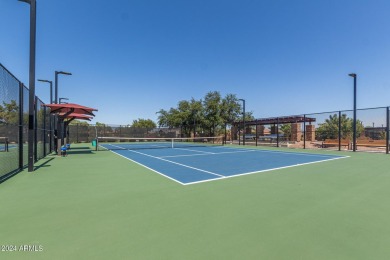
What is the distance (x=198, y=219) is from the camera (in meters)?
3.18

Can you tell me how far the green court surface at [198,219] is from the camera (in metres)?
2.37

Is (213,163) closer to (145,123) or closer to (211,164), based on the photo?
(211,164)

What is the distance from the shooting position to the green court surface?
237 centimetres

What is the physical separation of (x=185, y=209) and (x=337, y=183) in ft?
13.3

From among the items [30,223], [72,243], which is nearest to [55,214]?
[30,223]

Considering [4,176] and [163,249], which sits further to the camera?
[4,176]

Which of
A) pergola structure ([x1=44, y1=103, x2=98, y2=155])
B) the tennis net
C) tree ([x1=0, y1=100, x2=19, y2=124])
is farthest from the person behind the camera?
the tennis net

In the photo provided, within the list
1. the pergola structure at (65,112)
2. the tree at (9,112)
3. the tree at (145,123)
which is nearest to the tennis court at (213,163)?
the pergola structure at (65,112)

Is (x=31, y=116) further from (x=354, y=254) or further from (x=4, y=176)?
(x=354, y=254)

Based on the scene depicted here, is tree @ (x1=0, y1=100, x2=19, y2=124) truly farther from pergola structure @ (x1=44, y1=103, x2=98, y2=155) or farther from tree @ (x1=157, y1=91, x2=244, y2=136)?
tree @ (x1=157, y1=91, x2=244, y2=136)

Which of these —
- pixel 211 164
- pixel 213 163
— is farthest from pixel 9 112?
pixel 213 163

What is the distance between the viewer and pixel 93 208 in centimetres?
363

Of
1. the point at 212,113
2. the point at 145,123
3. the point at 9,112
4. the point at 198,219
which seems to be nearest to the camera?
the point at 198,219

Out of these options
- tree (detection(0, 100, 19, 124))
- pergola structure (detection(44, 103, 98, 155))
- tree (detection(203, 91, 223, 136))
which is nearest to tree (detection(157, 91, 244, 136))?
tree (detection(203, 91, 223, 136))
